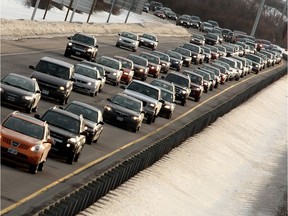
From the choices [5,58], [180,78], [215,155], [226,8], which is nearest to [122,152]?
[215,155]

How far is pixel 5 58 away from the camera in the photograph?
4728 centimetres

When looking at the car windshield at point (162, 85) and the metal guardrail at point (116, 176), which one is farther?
the car windshield at point (162, 85)

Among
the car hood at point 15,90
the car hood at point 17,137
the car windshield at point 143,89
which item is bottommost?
the car windshield at point 143,89

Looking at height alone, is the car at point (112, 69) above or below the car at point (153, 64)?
above

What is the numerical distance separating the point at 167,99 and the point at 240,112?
60.0 feet

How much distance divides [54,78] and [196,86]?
2090 cm

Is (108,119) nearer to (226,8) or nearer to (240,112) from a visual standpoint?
(240,112)

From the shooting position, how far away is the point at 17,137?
78.5 ft

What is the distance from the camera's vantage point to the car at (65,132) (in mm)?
27125

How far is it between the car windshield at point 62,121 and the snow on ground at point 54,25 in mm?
30996

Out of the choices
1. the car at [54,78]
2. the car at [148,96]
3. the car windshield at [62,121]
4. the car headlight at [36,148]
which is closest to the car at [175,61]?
the car at [148,96]

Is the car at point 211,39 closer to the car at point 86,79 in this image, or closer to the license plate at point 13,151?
the car at point 86,79

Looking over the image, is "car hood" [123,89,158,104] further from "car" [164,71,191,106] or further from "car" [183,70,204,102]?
"car" [183,70,204,102]

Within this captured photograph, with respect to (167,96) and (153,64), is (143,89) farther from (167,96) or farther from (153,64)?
(153,64)
